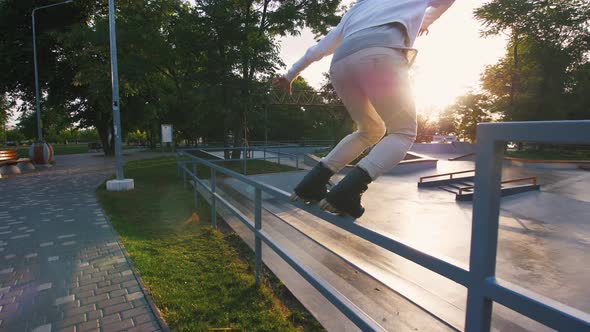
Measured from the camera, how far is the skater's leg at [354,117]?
1838 mm

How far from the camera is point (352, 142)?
206 centimetres

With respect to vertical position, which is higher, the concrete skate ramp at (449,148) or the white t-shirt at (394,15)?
the white t-shirt at (394,15)

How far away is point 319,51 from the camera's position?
215 cm

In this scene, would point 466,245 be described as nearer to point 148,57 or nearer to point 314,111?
point 148,57

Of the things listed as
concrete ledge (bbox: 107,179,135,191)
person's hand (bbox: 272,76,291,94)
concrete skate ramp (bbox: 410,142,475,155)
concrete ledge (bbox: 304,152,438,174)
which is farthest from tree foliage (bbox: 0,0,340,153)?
concrete skate ramp (bbox: 410,142,475,155)

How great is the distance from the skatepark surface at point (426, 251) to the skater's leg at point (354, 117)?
0.54 metres

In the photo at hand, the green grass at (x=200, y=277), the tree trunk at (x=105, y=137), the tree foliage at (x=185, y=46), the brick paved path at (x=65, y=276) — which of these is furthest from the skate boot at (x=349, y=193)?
the tree trunk at (x=105, y=137)

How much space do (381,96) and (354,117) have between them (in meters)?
0.38

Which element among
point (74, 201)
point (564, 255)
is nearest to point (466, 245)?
point (564, 255)

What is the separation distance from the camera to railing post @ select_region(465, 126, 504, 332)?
106 cm

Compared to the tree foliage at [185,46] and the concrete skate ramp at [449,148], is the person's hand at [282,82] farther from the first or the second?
the concrete skate ramp at [449,148]

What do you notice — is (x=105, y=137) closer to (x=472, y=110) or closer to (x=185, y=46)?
(x=185, y=46)

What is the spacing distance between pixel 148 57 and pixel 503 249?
52.7ft

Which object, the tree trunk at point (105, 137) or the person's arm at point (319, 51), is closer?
the person's arm at point (319, 51)
